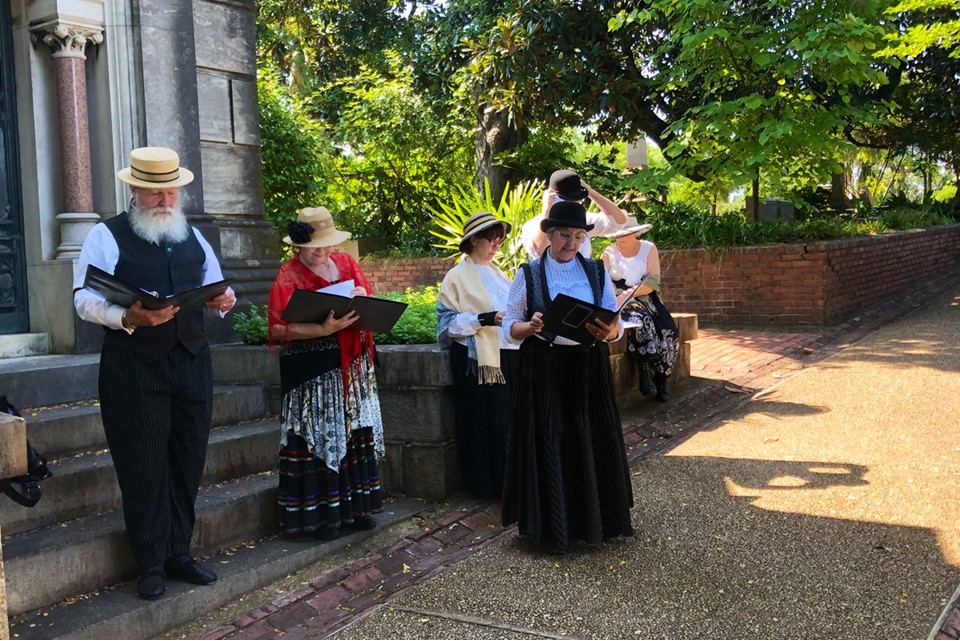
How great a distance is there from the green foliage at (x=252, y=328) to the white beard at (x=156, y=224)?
2264mm

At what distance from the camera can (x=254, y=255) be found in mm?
7668

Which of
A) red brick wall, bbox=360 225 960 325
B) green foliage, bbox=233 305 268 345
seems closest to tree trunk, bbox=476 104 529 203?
red brick wall, bbox=360 225 960 325

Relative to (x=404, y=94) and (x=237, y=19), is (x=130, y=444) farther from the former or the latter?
(x=404, y=94)

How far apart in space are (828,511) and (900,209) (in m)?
15.8

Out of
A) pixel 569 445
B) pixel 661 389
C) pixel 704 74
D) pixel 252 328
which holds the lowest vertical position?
pixel 661 389

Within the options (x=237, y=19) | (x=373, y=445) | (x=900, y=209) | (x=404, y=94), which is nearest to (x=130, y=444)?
(x=373, y=445)

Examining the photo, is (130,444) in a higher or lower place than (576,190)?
lower

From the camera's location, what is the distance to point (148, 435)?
4.20m

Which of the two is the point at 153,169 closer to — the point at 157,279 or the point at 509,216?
the point at 157,279

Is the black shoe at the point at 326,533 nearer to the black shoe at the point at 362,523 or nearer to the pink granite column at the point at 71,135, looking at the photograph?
the black shoe at the point at 362,523

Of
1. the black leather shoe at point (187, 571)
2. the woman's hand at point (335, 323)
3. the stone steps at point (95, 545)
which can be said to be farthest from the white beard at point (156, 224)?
the black leather shoe at point (187, 571)

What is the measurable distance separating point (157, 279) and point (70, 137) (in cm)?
261

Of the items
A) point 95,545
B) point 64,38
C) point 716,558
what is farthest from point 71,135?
point 716,558

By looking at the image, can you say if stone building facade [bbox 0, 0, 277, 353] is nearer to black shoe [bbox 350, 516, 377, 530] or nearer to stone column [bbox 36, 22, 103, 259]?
stone column [bbox 36, 22, 103, 259]
